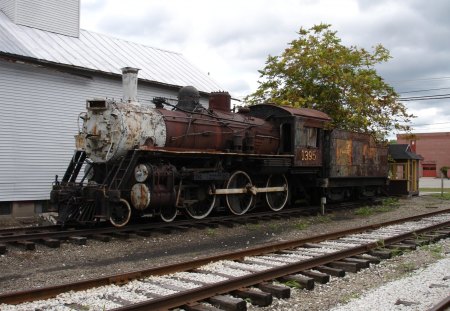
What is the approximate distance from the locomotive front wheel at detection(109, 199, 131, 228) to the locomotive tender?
0.02 meters

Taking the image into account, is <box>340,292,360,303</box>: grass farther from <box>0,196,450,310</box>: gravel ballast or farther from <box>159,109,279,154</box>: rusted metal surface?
<box>159,109,279,154</box>: rusted metal surface

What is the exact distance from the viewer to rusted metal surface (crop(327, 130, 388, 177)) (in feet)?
52.1

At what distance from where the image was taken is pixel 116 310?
4.44m

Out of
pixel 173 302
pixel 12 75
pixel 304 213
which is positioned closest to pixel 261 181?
pixel 304 213

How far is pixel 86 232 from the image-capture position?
961 centimetres

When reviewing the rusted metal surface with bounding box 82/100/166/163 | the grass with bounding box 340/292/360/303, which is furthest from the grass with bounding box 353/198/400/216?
the grass with bounding box 340/292/360/303

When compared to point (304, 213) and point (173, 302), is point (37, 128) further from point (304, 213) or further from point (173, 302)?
point (173, 302)

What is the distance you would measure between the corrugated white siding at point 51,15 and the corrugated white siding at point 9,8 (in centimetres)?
15

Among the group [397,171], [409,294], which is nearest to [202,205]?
[409,294]

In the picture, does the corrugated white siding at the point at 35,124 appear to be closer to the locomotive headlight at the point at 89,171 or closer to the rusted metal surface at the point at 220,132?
the locomotive headlight at the point at 89,171

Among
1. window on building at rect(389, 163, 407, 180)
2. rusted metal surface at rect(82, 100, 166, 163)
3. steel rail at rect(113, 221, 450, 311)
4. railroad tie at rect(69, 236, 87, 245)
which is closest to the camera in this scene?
steel rail at rect(113, 221, 450, 311)

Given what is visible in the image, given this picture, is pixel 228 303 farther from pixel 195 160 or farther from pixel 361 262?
pixel 195 160

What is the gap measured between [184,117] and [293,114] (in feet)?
13.6

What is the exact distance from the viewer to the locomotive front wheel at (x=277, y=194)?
14.4m
